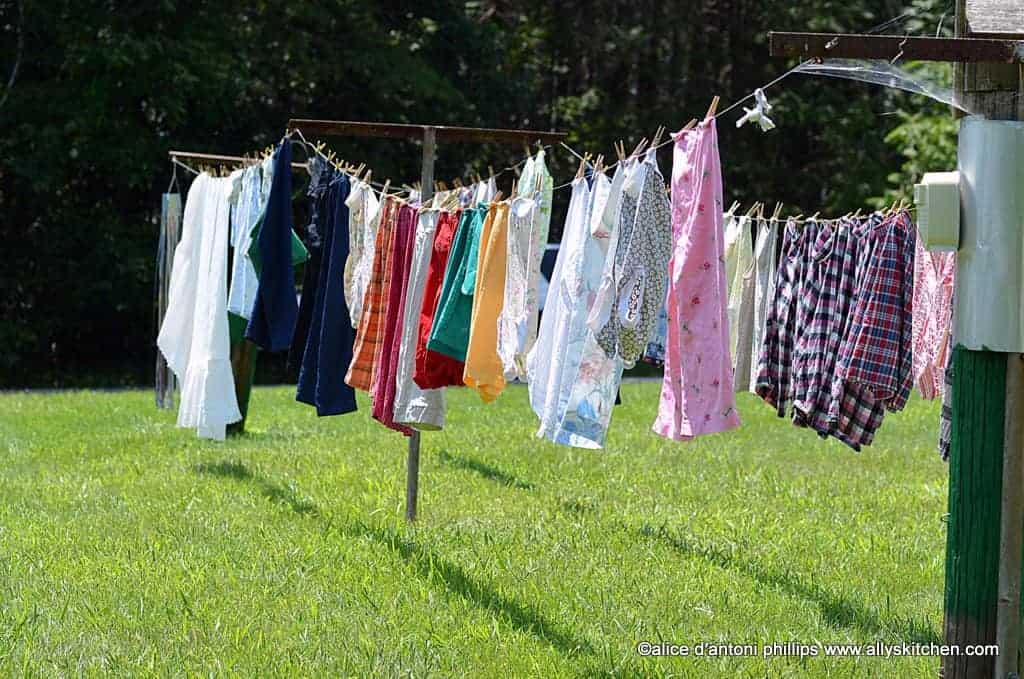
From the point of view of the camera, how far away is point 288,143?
7.58 metres

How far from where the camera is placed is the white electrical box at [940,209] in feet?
13.1

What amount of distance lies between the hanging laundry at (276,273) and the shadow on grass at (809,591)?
2.33 metres

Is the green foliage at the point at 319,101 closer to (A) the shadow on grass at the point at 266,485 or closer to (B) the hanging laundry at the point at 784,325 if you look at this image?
(A) the shadow on grass at the point at 266,485

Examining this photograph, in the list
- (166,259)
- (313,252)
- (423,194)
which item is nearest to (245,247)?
(313,252)

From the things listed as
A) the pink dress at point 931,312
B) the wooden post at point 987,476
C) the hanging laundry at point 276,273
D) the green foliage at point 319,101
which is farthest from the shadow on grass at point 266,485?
the green foliage at point 319,101

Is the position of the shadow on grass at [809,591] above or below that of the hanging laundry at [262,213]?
below

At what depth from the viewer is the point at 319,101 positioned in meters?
21.7

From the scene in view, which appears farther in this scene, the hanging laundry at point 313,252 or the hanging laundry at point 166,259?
the hanging laundry at point 166,259

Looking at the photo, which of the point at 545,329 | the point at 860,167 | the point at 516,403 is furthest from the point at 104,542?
the point at 860,167

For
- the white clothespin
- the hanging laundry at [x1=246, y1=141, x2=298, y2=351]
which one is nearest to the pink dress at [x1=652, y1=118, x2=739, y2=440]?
the white clothespin

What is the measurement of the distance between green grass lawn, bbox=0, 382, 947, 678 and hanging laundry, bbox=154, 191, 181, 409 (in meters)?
0.39

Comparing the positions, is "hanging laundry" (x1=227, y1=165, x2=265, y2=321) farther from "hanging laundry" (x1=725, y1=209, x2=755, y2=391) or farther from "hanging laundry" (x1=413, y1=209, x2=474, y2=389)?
"hanging laundry" (x1=725, y1=209, x2=755, y2=391)

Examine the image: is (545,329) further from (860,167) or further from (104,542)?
(860,167)

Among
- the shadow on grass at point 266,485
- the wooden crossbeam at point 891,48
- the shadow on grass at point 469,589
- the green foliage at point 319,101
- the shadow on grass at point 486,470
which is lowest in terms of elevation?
the shadow on grass at point 469,589
